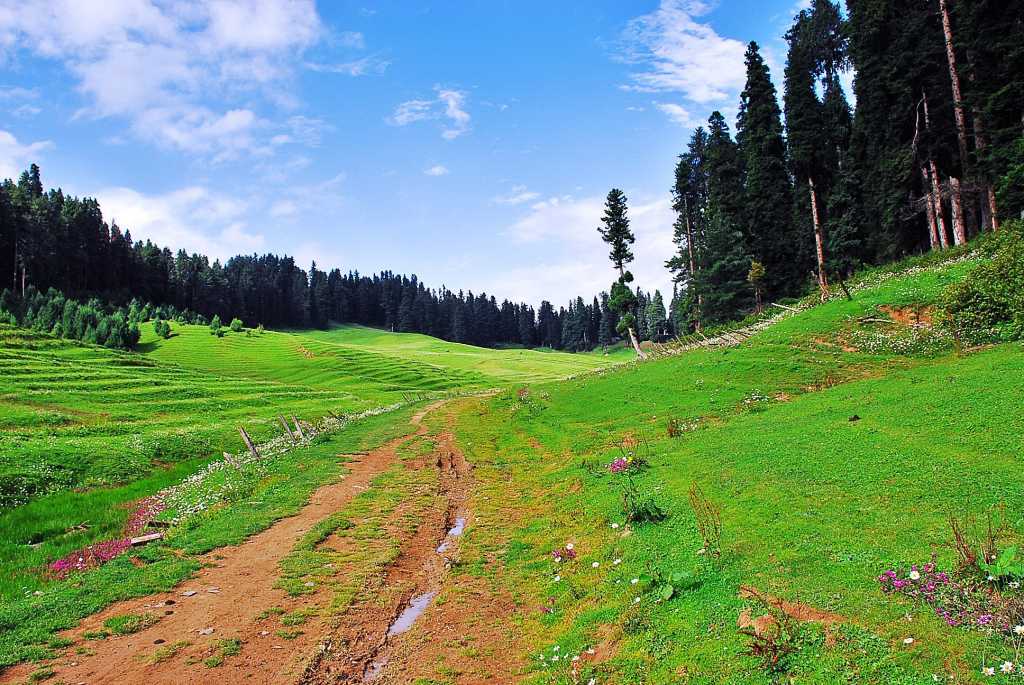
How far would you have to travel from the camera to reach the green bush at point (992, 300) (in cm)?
2047

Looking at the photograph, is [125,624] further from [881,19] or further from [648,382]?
[881,19]

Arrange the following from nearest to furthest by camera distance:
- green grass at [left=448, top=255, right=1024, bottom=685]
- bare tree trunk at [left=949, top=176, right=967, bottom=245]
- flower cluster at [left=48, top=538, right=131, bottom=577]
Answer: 1. green grass at [left=448, top=255, right=1024, bottom=685]
2. flower cluster at [left=48, top=538, right=131, bottom=577]
3. bare tree trunk at [left=949, top=176, right=967, bottom=245]

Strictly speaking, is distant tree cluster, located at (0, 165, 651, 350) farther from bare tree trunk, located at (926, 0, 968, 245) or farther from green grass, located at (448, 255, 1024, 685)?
bare tree trunk, located at (926, 0, 968, 245)

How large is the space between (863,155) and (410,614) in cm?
6045

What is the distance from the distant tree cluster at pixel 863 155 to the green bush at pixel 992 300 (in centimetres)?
1295

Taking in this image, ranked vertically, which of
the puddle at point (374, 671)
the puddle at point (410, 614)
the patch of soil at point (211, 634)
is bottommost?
the puddle at point (410, 614)

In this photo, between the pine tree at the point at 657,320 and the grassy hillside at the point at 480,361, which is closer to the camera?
the grassy hillside at the point at 480,361

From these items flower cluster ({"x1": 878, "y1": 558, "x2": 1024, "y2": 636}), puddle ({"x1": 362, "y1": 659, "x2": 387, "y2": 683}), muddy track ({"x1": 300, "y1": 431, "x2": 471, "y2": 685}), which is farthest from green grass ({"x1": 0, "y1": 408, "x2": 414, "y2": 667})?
flower cluster ({"x1": 878, "y1": 558, "x2": 1024, "y2": 636})

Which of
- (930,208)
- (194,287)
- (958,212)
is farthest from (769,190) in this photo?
(194,287)

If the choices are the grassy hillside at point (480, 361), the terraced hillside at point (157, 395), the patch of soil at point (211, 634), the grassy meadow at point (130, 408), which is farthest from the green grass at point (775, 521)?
the grassy hillside at point (480, 361)

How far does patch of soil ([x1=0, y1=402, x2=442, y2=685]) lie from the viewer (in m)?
7.80

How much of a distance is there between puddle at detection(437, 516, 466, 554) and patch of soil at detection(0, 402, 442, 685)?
3.09 m

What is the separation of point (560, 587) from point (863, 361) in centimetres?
2259

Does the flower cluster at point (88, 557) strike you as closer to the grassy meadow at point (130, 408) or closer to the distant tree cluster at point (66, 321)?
the grassy meadow at point (130, 408)
